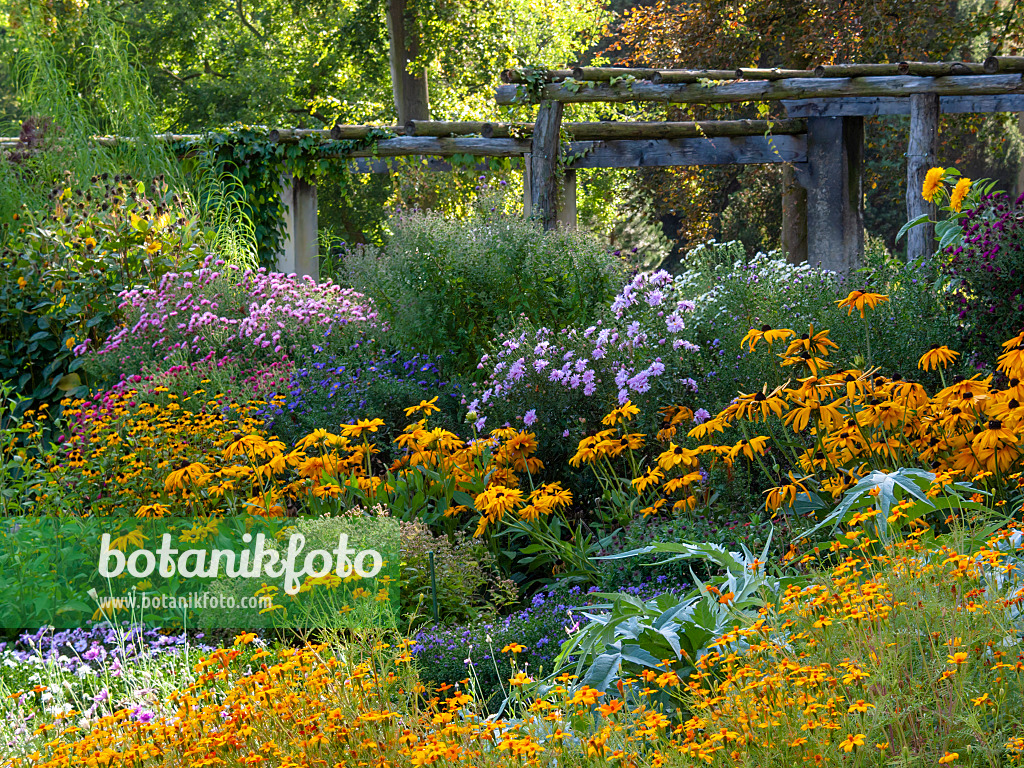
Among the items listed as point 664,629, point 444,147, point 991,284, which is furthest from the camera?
point 444,147

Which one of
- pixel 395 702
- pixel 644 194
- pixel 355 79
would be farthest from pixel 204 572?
pixel 355 79

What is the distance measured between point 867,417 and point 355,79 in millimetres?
17986

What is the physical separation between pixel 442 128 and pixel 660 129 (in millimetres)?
2375

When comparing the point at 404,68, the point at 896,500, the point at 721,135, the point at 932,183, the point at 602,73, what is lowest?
the point at 896,500

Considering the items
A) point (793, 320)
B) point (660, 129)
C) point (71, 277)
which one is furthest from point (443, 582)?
point (660, 129)

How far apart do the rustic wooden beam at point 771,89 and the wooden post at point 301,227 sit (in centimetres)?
376

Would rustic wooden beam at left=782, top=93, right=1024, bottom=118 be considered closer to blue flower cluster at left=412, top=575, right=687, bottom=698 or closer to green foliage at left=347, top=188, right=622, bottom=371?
green foliage at left=347, top=188, right=622, bottom=371

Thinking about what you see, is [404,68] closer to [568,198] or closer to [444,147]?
[568,198]

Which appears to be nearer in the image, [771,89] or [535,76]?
[535,76]

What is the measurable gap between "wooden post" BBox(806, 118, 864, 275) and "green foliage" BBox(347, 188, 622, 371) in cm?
507

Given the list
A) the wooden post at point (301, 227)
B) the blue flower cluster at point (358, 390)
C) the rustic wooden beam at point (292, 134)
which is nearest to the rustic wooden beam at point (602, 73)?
the blue flower cluster at point (358, 390)

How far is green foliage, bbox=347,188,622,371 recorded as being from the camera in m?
6.05

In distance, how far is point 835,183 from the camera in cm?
1066

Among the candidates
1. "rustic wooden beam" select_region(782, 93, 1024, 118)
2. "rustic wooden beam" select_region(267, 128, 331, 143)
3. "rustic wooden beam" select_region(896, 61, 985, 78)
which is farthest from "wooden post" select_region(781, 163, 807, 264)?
"rustic wooden beam" select_region(267, 128, 331, 143)
